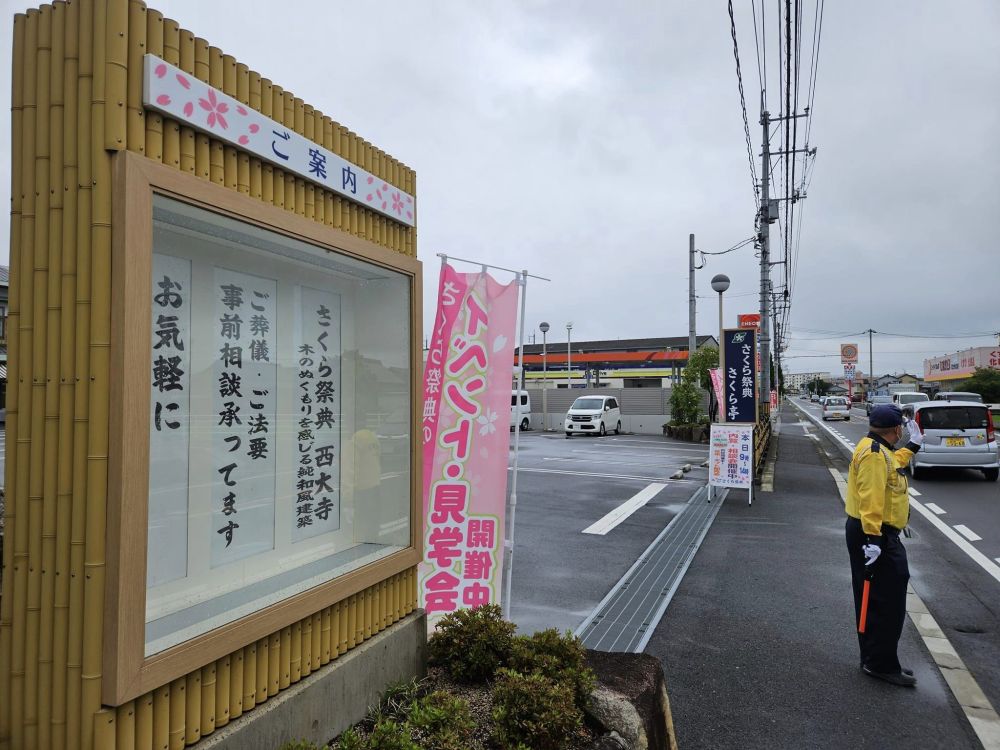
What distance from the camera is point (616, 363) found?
53.0 metres

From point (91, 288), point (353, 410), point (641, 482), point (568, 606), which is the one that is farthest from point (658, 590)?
point (641, 482)

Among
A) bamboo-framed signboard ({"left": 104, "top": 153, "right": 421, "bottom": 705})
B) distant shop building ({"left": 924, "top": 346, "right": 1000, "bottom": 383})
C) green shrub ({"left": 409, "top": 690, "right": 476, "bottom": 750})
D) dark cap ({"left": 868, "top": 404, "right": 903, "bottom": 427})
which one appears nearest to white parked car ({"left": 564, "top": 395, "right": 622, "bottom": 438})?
dark cap ({"left": 868, "top": 404, "right": 903, "bottom": 427})

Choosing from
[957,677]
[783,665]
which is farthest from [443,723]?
[957,677]

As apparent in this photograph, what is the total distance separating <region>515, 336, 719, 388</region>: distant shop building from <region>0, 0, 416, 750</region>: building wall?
141 feet

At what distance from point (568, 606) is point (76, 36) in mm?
5275

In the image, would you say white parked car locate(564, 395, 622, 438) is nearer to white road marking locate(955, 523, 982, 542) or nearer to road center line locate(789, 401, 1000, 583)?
road center line locate(789, 401, 1000, 583)

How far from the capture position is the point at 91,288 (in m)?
1.93

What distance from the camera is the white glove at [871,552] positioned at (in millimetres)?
4117

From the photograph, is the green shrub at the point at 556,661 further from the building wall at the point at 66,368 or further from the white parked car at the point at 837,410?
the white parked car at the point at 837,410

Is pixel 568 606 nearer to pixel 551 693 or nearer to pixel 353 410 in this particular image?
pixel 551 693

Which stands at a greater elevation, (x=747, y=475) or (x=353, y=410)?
(x=353, y=410)

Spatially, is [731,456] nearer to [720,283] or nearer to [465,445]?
[720,283]

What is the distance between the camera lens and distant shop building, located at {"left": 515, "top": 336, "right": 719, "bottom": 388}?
4884 cm

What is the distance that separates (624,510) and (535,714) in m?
7.75
